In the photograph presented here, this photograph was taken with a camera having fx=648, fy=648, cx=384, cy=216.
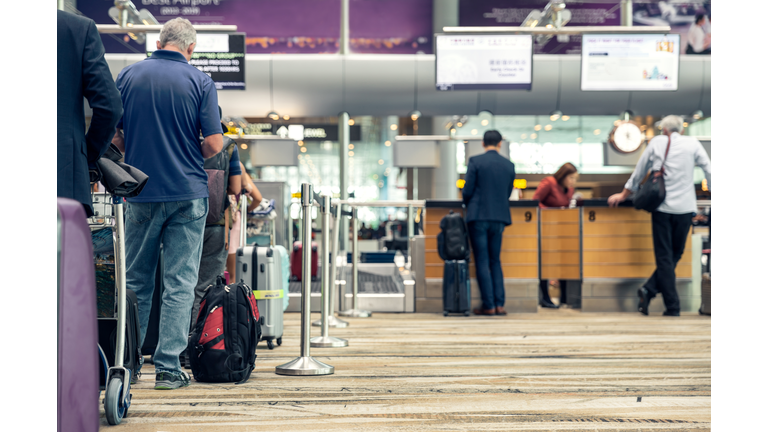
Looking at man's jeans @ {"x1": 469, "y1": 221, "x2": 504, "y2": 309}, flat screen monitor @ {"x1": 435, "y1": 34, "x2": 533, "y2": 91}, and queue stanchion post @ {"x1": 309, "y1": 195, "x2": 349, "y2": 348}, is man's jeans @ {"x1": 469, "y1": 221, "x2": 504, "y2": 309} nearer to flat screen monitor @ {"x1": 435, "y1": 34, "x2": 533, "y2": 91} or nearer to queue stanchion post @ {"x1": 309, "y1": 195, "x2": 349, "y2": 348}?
queue stanchion post @ {"x1": 309, "y1": 195, "x2": 349, "y2": 348}

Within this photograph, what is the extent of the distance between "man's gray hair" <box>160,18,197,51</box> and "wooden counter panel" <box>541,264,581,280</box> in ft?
15.7

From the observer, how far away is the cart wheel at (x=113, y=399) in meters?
2.08

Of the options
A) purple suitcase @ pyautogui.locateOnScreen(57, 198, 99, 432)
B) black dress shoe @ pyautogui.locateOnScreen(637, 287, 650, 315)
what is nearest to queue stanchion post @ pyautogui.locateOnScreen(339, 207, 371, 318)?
black dress shoe @ pyautogui.locateOnScreen(637, 287, 650, 315)

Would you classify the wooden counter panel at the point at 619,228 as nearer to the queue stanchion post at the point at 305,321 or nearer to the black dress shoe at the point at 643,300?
the black dress shoe at the point at 643,300

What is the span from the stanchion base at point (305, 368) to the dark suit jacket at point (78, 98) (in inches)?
54.9

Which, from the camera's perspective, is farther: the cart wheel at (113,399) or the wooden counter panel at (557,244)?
the wooden counter panel at (557,244)

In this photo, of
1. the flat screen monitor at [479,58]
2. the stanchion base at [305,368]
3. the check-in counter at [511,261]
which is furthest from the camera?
the flat screen monitor at [479,58]

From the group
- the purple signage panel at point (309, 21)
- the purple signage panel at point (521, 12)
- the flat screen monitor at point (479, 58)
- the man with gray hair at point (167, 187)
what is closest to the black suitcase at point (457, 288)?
the flat screen monitor at point (479, 58)

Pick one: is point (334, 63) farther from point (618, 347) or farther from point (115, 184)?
point (115, 184)

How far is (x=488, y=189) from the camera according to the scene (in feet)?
19.6

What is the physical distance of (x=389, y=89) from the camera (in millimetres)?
9852

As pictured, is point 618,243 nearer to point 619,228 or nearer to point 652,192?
point 619,228

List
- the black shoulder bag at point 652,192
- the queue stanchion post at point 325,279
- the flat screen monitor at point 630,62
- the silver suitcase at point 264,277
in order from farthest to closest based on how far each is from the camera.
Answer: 1. the flat screen monitor at point 630,62
2. the black shoulder bag at point 652,192
3. the silver suitcase at point 264,277
4. the queue stanchion post at point 325,279
